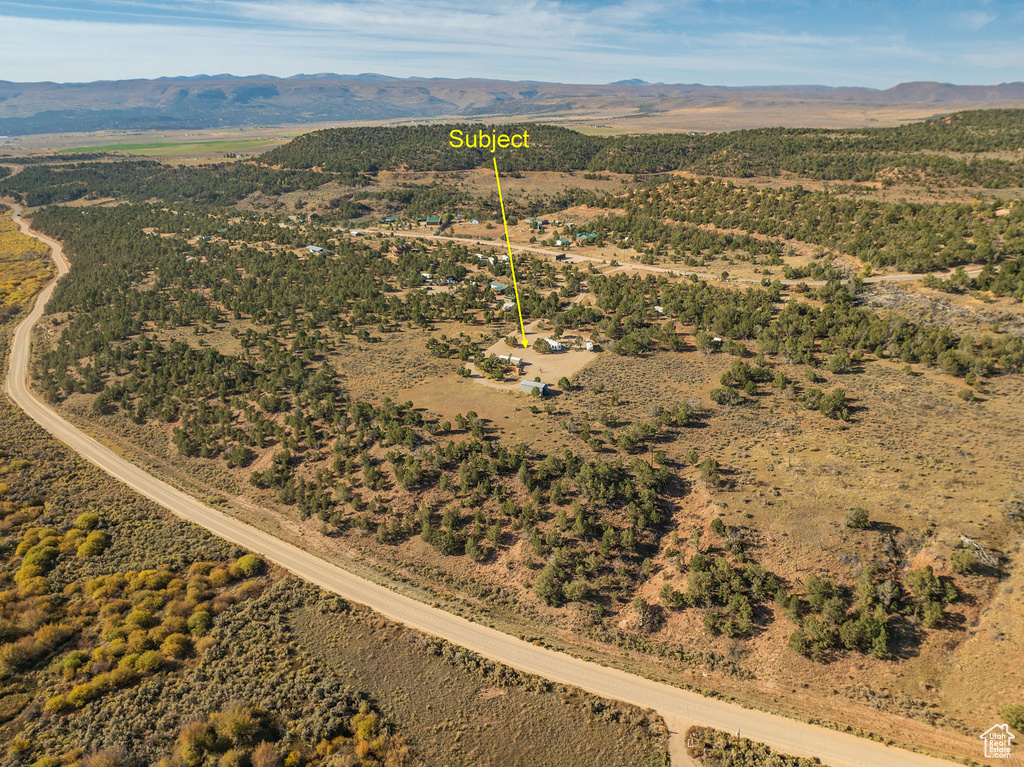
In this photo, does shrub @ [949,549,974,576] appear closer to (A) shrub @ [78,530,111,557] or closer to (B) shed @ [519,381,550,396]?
(B) shed @ [519,381,550,396]

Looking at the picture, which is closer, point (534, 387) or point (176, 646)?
point (176, 646)

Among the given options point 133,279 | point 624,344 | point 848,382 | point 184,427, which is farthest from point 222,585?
point 133,279

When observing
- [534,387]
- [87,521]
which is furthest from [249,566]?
[534,387]

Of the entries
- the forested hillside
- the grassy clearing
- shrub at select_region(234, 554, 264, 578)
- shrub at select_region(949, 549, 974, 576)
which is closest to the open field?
shrub at select_region(949, 549, 974, 576)

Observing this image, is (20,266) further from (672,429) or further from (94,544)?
(672,429)

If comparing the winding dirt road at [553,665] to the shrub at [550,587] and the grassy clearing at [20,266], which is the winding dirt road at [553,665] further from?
the grassy clearing at [20,266]
